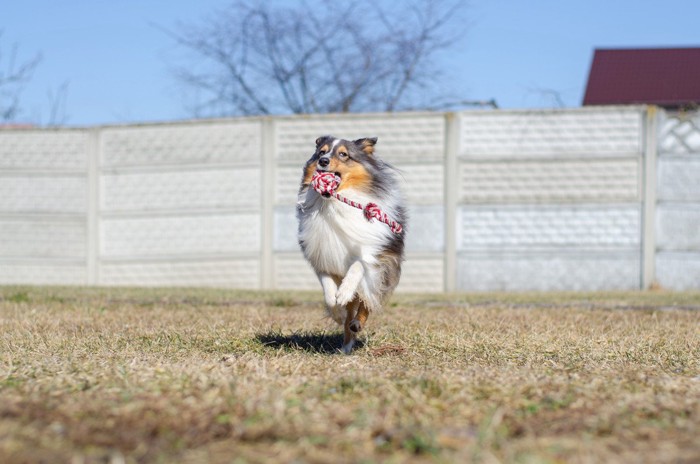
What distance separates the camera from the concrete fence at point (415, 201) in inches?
576

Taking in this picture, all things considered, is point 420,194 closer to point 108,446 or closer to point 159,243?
point 159,243

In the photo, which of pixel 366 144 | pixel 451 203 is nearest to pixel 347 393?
pixel 366 144

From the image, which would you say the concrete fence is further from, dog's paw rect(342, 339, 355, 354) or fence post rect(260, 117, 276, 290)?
dog's paw rect(342, 339, 355, 354)

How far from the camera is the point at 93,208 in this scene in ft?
52.8

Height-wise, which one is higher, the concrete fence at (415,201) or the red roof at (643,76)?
the red roof at (643,76)

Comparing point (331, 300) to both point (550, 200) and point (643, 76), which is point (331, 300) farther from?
point (643, 76)

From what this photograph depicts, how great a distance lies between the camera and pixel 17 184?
53.6 feet

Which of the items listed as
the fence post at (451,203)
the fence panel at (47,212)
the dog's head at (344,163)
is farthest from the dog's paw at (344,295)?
the fence panel at (47,212)

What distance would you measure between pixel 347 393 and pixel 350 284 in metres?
1.99

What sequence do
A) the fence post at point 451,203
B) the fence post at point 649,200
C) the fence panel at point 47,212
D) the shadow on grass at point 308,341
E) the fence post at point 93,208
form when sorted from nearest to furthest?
1. the shadow on grass at point 308,341
2. the fence post at point 649,200
3. the fence post at point 451,203
4. the fence post at point 93,208
5. the fence panel at point 47,212

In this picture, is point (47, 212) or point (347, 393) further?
point (47, 212)

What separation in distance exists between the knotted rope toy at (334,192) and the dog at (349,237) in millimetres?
20

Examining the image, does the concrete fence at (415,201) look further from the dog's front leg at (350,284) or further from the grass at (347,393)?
the dog's front leg at (350,284)

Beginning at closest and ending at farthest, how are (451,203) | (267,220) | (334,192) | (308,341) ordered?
(334,192) < (308,341) < (451,203) < (267,220)
